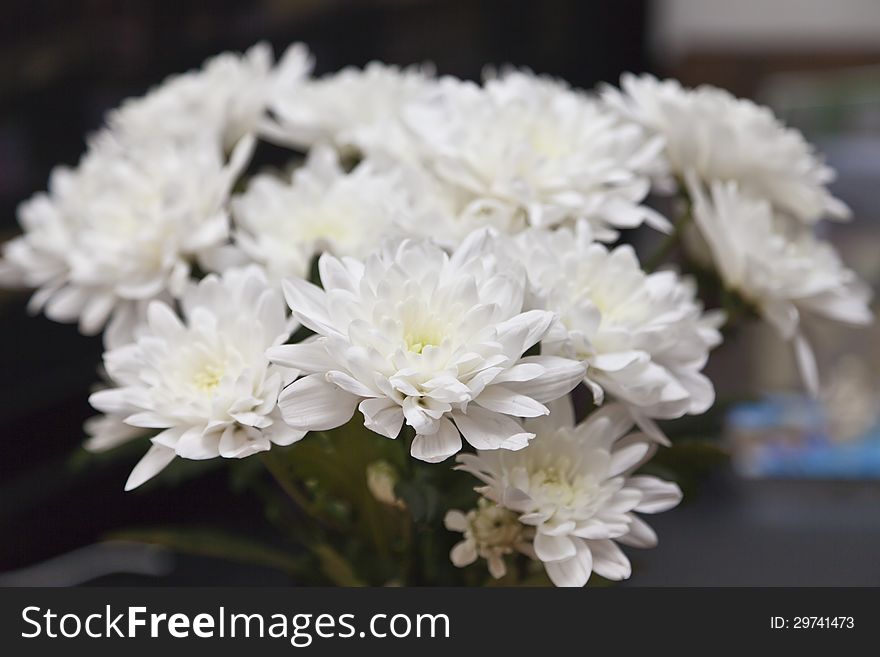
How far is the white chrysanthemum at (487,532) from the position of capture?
339 mm

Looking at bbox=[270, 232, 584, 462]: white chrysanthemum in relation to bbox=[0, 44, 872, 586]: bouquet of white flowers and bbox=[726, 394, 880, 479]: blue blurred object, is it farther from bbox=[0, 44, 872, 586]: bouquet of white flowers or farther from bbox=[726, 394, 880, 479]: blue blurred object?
bbox=[726, 394, 880, 479]: blue blurred object

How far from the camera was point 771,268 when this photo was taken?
40 cm

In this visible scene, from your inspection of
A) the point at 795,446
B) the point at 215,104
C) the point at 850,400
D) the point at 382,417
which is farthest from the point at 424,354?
the point at 850,400

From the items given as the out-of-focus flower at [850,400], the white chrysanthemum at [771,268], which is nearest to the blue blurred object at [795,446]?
the out-of-focus flower at [850,400]

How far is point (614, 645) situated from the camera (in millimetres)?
336

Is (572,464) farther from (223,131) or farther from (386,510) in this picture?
(223,131)

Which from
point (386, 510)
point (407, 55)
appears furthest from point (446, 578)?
point (407, 55)

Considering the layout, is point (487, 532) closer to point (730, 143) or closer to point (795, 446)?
point (730, 143)

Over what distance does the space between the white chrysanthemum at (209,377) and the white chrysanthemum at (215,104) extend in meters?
0.14

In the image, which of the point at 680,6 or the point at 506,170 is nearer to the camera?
the point at 506,170

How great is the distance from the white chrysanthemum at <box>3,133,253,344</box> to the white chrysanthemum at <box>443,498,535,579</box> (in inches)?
6.1

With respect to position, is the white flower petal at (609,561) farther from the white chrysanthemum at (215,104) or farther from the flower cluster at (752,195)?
the white chrysanthemum at (215,104)

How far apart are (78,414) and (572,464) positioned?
74cm

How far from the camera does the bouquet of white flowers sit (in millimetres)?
296
